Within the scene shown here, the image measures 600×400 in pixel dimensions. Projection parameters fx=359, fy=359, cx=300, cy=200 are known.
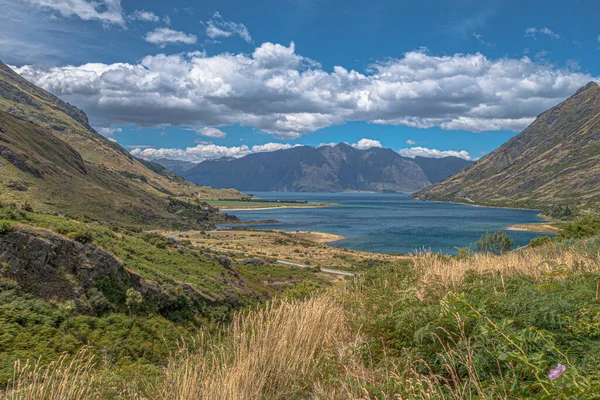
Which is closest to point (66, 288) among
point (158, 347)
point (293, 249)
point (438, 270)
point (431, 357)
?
point (158, 347)

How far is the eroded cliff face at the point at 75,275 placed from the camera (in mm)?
16875

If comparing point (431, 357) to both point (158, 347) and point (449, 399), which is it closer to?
point (449, 399)

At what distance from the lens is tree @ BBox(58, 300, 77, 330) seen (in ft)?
49.6

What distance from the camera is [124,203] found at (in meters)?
132

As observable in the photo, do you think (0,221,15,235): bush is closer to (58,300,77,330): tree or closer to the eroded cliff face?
the eroded cliff face

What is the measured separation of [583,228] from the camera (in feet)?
132

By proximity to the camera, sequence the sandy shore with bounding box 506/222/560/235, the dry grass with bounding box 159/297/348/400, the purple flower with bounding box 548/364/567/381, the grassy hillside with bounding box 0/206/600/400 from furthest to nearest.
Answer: the sandy shore with bounding box 506/222/560/235 < the dry grass with bounding box 159/297/348/400 < the grassy hillside with bounding box 0/206/600/400 < the purple flower with bounding box 548/364/567/381

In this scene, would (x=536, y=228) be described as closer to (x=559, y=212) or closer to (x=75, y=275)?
(x=559, y=212)

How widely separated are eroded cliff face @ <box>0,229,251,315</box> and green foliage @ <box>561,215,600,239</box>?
40983mm

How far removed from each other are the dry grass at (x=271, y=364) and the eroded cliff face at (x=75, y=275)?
15.1m

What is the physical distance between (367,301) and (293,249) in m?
81.8

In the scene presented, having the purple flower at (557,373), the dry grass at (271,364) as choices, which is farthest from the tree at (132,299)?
the purple flower at (557,373)

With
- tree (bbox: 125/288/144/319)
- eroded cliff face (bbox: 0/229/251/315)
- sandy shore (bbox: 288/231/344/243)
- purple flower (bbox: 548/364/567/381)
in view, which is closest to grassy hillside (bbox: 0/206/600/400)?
purple flower (bbox: 548/364/567/381)

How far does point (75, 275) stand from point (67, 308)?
4306 millimetres
